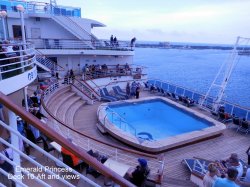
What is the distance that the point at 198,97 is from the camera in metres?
17.2

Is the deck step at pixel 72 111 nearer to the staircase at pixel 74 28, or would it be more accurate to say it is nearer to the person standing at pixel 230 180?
the staircase at pixel 74 28

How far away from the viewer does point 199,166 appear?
7.64m

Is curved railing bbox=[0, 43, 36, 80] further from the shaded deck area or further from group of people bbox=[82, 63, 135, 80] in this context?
group of people bbox=[82, 63, 135, 80]

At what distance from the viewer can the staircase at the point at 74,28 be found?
19641 millimetres

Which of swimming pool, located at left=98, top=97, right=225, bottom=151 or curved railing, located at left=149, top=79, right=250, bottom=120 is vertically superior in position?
curved railing, located at left=149, top=79, right=250, bottom=120

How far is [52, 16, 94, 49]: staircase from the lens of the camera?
773 inches

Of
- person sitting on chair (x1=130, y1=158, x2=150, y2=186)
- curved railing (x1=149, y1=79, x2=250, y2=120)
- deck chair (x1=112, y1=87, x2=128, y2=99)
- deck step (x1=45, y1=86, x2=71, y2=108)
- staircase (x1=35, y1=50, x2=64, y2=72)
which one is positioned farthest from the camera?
deck chair (x1=112, y1=87, x2=128, y2=99)

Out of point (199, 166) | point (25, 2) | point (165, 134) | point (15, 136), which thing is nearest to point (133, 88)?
point (165, 134)

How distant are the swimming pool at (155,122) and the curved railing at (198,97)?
2.45 meters

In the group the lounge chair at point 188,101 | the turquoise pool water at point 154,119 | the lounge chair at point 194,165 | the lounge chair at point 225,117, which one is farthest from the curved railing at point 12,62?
the lounge chair at point 188,101

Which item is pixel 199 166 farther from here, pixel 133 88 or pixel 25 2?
pixel 25 2

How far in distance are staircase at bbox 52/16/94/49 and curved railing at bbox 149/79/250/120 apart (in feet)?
25.8

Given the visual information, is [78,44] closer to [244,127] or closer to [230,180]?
[244,127]

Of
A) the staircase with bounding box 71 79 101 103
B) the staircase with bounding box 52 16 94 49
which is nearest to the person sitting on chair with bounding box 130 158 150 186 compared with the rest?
the staircase with bounding box 71 79 101 103
